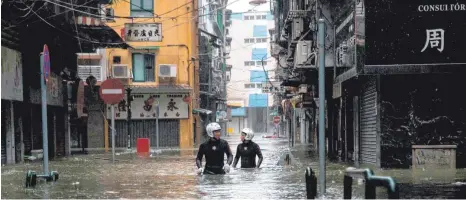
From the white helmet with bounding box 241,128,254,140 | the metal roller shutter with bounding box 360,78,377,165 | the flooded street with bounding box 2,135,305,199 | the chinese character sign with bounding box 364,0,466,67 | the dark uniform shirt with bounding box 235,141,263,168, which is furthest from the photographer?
the metal roller shutter with bounding box 360,78,377,165

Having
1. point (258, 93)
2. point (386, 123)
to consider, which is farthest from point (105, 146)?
point (258, 93)

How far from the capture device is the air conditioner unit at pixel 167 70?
49.0m

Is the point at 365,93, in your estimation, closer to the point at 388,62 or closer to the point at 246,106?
the point at 388,62

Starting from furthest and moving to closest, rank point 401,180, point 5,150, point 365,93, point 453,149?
point 5,150 < point 365,93 < point 453,149 < point 401,180

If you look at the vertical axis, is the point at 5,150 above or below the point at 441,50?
below

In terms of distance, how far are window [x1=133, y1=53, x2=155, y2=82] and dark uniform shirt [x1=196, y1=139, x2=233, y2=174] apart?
33.4 m

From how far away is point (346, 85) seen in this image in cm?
2172

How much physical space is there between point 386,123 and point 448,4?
3.30m

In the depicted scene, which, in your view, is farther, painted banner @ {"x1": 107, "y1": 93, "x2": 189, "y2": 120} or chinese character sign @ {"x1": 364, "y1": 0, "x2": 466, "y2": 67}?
painted banner @ {"x1": 107, "y1": 93, "x2": 189, "y2": 120}

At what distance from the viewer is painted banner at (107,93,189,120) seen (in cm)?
4947

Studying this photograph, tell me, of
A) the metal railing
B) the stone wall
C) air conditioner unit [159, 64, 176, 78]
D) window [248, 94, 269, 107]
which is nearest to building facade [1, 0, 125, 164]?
the stone wall

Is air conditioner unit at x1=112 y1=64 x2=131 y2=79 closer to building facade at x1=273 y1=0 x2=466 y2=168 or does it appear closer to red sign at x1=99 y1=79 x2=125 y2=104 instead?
red sign at x1=99 y1=79 x2=125 y2=104

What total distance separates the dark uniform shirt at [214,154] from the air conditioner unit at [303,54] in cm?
868

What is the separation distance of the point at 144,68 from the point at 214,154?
1342 inches
